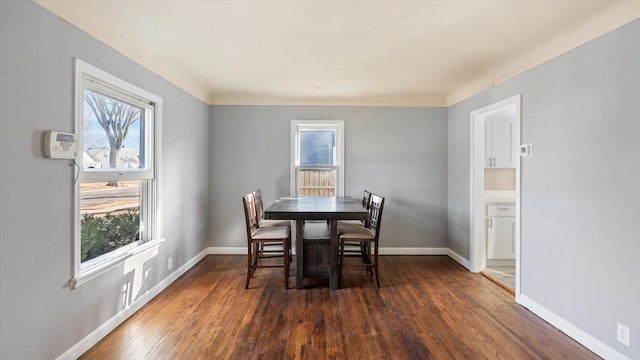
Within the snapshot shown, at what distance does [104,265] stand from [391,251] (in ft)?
11.6

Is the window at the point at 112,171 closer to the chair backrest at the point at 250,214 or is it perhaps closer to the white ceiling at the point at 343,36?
the white ceiling at the point at 343,36

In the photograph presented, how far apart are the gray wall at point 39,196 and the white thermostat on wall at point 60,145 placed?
0.12ft

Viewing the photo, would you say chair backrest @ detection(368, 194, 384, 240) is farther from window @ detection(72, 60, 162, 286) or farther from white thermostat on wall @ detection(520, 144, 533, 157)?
window @ detection(72, 60, 162, 286)

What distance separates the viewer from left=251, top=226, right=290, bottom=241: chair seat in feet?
10.5

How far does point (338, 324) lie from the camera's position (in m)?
2.45

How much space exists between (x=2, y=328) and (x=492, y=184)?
516 centimetres

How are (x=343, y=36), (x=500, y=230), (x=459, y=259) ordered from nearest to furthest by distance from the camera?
1. (x=343, y=36)
2. (x=500, y=230)
3. (x=459, y=259)

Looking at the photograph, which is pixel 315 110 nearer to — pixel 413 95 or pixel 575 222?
pixel 413 95

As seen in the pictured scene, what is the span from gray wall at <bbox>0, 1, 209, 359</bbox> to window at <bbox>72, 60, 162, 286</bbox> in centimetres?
10

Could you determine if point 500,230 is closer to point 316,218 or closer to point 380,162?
point 380,162

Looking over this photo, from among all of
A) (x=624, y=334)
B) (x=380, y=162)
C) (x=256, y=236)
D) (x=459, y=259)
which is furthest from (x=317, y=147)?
(x=624, y=334)

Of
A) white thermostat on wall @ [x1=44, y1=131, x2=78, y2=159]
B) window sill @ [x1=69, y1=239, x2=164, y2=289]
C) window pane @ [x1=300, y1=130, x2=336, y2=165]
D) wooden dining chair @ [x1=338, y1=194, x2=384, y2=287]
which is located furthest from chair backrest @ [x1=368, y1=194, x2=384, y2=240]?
white thermostat on wall @ [x1=44, y1=131, x2=78, y2=159]

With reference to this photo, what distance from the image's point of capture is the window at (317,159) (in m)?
4.54

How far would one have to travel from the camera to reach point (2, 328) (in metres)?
1.52
